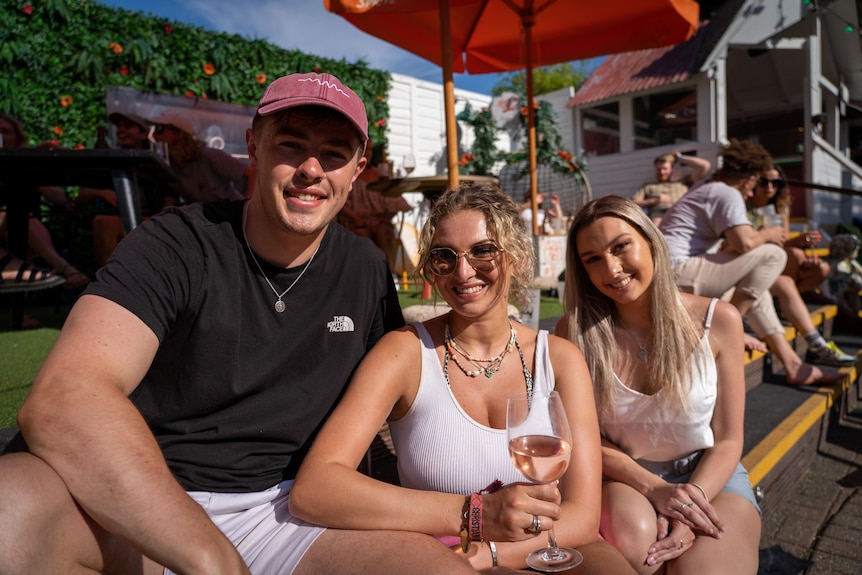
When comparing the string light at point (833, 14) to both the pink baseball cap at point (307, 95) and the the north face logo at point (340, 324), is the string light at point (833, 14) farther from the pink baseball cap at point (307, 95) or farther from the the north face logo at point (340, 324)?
the the north face logo at point (340, 324)

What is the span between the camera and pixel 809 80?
12891 millimetres

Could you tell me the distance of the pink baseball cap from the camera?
63.1 inches

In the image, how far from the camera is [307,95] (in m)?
1.60

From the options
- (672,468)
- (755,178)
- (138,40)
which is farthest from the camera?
(138,40)

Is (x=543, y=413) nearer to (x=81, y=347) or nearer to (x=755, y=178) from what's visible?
(x=81, y=347)

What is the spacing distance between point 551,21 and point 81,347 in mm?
5155

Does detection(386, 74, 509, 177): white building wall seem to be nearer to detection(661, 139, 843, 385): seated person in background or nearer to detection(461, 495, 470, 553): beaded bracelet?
detection(661, 139, 843, 385): seated person in background

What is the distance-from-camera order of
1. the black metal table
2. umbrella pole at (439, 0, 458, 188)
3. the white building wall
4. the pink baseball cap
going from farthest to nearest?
the white building wall < umbrella pole at (439, 0, 458, 188) < the black metal table < the pink baseball cap

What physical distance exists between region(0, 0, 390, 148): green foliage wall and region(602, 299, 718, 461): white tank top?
300 inches

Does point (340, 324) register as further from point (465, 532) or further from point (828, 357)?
point (828, 357)

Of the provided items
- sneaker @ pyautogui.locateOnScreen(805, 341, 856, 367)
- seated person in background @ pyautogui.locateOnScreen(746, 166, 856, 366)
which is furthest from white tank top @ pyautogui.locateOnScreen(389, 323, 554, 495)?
sneaker @ pyautogui.locateOnScreen(805, 341, 856, 367)

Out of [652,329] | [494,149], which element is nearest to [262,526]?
[652,329]

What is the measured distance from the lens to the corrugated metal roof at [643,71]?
1363 centimetres

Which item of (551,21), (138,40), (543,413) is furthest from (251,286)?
(138,40)
